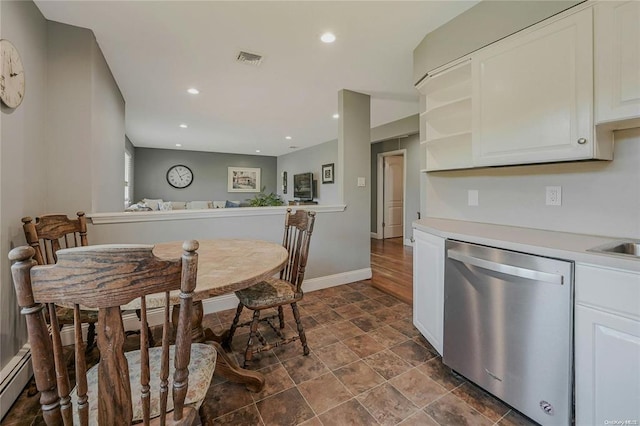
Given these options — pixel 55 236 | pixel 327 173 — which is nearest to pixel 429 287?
pixel 55 236

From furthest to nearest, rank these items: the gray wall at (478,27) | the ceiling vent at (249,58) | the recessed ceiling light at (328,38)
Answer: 1. the ceiling vent at (249,58)
2. the recessed ceiling light at (328,38)
3. the gray wall at (478,27)

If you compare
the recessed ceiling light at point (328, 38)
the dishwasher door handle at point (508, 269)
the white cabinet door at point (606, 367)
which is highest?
the recessed ceiling light at point (328, 38)

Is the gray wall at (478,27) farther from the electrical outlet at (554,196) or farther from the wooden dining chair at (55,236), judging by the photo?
the wooden dining chair at (55,236)

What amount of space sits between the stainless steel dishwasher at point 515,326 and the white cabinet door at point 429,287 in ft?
0.38

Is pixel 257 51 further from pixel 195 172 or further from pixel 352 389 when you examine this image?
pixel 195 172

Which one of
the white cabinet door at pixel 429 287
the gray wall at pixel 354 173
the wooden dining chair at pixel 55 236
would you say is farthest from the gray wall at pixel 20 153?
the gray wall at pixel 354 173

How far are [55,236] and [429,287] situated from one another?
2.42 meters

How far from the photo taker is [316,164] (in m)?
7.20

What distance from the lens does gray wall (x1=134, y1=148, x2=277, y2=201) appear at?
726 cm

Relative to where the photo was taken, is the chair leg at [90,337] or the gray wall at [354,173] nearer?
the chair leg at [90,337]

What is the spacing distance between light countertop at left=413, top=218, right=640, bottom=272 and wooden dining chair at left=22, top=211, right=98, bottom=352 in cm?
204

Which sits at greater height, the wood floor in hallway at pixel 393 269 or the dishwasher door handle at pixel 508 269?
the dishwasher door handle at pixel 508 269

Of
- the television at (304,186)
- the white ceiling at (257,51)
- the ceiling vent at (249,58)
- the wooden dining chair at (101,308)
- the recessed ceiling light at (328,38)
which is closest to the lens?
the wooden dining chair at (101,308)

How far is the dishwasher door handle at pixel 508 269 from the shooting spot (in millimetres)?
1181
